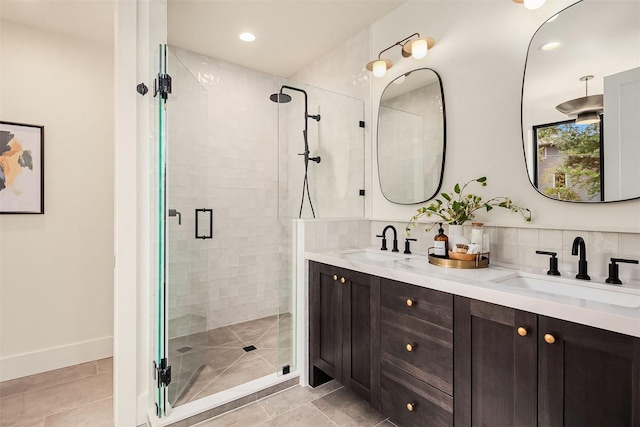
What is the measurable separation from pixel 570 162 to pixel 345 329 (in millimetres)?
1484

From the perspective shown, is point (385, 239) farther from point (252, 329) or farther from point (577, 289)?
point (252, 329)

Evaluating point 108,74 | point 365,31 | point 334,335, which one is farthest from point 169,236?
→ point 365,31

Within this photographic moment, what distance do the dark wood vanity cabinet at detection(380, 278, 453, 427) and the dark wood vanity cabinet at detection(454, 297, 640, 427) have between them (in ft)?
0.20

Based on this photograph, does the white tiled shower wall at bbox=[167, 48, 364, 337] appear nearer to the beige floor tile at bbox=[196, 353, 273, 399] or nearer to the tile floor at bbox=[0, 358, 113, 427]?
the beige floor tile at bbox=[196, 353, 273, 399]

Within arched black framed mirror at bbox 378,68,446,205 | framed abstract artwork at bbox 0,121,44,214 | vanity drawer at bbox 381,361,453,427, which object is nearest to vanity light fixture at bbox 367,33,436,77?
arched black framed mirror at bbox 378,68,446,205

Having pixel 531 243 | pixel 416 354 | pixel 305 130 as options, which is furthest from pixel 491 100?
pixel 416 354

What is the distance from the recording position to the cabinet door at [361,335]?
1.82 m

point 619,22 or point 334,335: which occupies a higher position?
point 619,22

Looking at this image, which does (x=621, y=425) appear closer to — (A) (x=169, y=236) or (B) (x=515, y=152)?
(B) (x=515, y=152)

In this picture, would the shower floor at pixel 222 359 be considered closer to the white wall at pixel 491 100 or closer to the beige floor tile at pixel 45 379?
the beige floor tile at pixel 45 379

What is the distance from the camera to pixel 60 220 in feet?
8.66

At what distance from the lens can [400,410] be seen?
1.67 metres

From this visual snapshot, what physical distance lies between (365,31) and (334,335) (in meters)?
2.45

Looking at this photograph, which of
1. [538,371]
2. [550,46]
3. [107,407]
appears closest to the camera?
[538,371]
